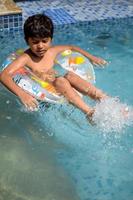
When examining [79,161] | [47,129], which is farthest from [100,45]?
[79,161]

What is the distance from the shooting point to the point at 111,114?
396cm

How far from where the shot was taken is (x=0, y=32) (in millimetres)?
6586

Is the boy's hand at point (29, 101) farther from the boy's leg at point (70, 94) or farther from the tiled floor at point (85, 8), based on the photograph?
Answer: the tiled floor at point (85, 8)

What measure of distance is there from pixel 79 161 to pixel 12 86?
0.97m

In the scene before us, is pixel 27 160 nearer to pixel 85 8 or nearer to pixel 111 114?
pixel 111 114

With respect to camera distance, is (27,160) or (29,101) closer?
(29,101)

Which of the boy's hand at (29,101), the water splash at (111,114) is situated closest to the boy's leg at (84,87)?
the water splash at (111,114)

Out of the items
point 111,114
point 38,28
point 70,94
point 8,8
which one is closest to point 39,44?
point 38,28

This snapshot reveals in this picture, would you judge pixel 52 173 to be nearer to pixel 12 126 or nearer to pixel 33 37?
pixel 12 126

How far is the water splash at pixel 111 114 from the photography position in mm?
3928

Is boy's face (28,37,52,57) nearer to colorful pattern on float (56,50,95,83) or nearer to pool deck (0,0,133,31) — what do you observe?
colorful pattern on float (56,50,95,83)

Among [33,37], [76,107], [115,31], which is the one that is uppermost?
[33,37]

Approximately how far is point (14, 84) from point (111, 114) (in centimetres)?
97

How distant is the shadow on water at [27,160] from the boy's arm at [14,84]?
565 millimetres
